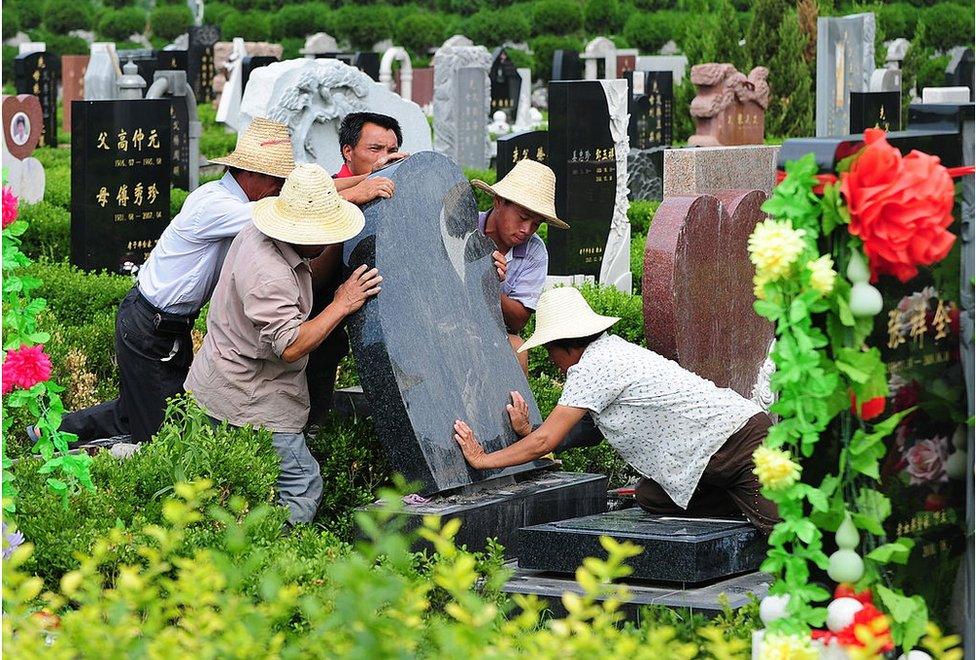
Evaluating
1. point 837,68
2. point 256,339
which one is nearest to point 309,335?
point 256,339

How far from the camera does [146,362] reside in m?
6.44

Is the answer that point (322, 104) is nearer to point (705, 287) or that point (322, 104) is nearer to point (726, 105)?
point (705, 287)

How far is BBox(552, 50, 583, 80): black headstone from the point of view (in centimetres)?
2362

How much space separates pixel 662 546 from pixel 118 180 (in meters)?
6.13

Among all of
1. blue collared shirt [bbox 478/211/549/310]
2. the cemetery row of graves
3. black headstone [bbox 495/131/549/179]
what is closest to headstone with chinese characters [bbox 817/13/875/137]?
black headstone [bbox 495/131/549/179]

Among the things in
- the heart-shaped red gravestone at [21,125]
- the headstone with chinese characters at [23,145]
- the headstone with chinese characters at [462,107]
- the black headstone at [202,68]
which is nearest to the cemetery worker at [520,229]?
the headstone with chinese characters at [23,145]

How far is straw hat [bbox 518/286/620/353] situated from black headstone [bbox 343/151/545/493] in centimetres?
47

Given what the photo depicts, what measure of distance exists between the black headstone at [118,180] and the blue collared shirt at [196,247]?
372 cm

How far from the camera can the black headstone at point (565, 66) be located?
77.5 ft

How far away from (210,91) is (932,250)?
26108mm

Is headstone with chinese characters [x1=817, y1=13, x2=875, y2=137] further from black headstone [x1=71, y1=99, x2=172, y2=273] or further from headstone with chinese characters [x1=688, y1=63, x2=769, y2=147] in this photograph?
black headstone [x1=71, y1=99, x2=172, y2=273]

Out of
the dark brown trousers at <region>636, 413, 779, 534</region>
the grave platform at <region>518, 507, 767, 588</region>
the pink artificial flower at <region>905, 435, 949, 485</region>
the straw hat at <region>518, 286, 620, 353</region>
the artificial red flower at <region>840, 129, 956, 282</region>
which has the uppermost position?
the artificial red flower at <region>840, 129, 956, 282</region>

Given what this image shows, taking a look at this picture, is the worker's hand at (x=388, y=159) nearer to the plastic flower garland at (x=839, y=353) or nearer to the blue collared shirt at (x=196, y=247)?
the blue collared shirt at (x=196, y=247)

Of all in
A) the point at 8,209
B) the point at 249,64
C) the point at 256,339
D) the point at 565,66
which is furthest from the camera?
the point at 565,66
